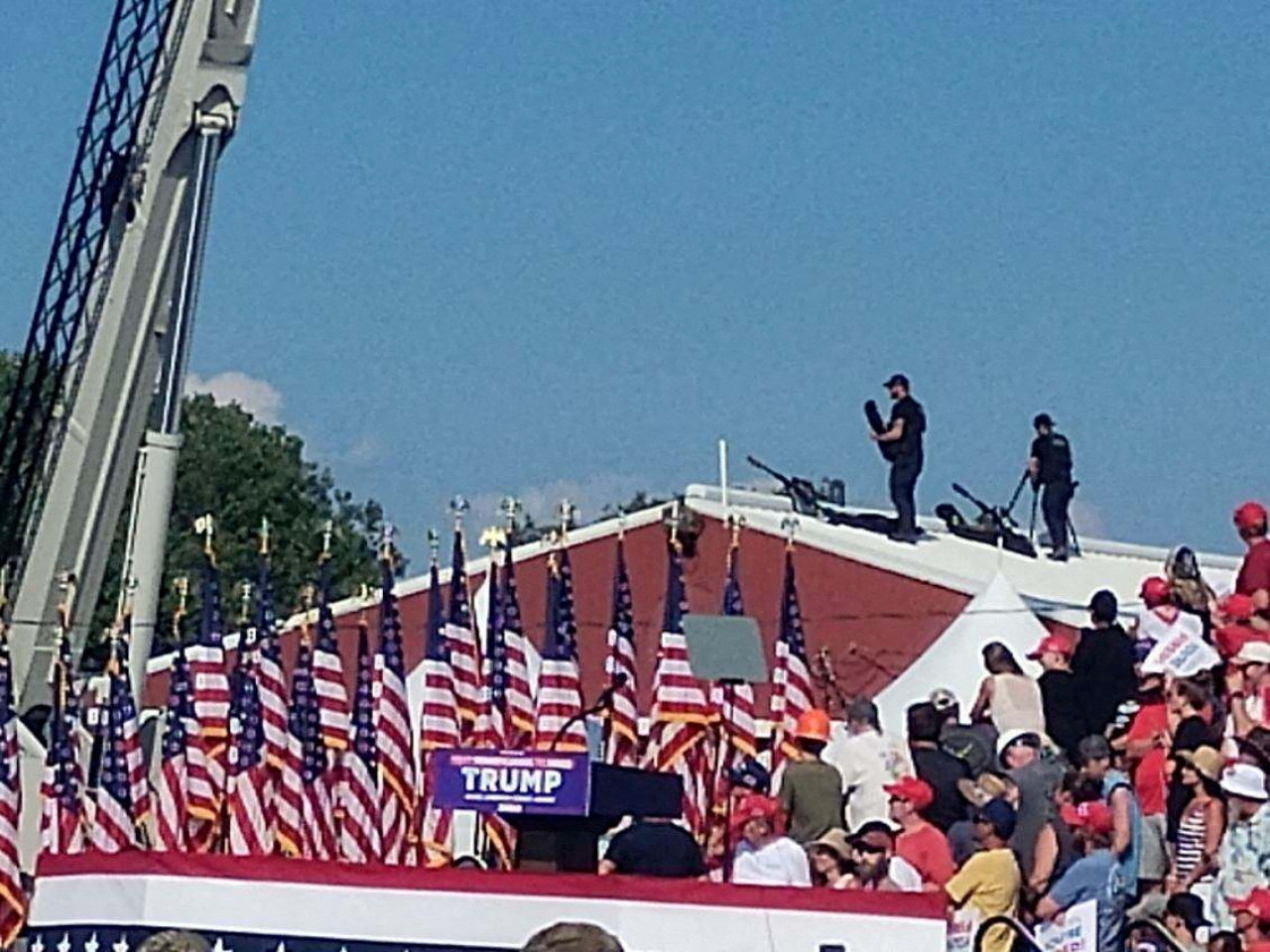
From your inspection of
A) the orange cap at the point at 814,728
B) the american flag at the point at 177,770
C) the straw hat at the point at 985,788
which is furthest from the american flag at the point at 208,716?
the straw hat at the point at 985,788

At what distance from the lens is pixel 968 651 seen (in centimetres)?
2133

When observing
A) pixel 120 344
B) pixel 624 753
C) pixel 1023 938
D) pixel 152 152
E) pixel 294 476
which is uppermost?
pixel 294 476

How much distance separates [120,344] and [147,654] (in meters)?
2.10

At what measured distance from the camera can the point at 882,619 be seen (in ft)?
99.5

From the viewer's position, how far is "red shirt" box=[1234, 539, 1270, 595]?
49.5ft

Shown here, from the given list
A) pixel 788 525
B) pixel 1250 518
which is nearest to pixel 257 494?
pixel 788 525

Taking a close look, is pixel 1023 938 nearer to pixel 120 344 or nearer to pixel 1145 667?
pixel 1145 667

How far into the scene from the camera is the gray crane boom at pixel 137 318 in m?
19.0

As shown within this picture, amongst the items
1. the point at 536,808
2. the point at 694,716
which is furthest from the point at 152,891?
the point at 694,716

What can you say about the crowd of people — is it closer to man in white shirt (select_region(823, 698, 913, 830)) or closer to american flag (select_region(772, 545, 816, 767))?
man in white shirt (select_region(823, 698, 913, 830))

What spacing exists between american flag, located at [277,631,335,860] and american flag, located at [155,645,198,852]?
22.9 inches

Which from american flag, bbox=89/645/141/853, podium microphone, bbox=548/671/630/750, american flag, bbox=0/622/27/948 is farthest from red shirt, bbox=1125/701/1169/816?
american flag, bbox=0/622/27/948

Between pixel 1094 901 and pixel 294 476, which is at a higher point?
pixel 294 476

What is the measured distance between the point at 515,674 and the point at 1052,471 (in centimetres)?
897
